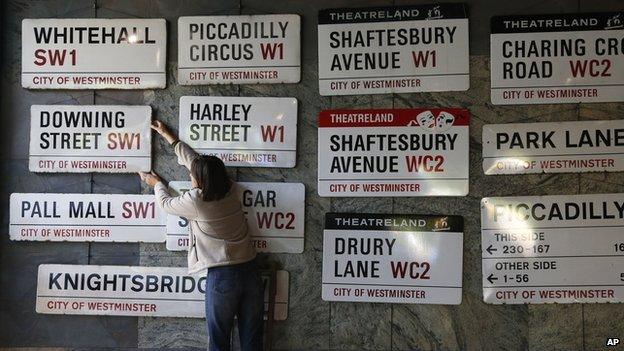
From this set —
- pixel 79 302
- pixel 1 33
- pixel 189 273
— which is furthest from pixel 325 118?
pixel 1 33

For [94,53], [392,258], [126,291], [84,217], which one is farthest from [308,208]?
[94,53]

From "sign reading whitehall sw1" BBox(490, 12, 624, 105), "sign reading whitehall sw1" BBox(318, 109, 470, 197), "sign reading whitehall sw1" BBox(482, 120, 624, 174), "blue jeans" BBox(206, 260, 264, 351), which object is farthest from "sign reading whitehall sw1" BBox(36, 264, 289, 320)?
"sign reading whitehall sw1" BBox(490, 12, 624, 105)

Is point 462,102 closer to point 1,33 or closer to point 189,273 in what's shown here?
point 189,273

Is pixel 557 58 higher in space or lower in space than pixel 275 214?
higher

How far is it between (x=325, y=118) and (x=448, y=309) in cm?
173

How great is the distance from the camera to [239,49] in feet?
14.0

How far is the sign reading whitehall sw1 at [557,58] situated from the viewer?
4.05m

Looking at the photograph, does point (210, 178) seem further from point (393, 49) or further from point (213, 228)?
point (393, 49)

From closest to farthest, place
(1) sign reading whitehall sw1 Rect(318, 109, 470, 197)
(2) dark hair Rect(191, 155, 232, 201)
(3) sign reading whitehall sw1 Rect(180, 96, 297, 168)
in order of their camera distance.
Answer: (2) dark hair Rect(191, 155, 232, 201), (1) sign reading whitehall sw1 Rect(318, 109, 470, 197), (3) sign reading whitehall sw1 Rect(180, 96, 297, 168)

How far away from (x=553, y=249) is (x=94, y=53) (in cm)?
386

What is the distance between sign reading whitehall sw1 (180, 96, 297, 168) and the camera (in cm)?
423

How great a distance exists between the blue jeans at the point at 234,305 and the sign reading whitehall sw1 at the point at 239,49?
147 cm

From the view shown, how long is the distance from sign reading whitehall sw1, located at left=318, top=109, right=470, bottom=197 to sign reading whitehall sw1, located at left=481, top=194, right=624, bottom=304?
0.42 meters

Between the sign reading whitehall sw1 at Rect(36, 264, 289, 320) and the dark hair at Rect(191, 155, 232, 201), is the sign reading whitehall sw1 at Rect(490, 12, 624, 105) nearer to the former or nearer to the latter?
the dark hair at Rect(191, 155, 232, 201)
